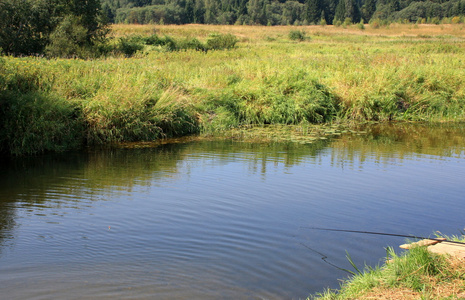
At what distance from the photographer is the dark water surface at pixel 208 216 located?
4.96m

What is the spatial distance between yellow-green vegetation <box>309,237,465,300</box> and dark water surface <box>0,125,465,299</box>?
63 centimetres

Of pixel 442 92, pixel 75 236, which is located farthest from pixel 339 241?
A: pixel 442 92

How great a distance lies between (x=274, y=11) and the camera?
114688mm

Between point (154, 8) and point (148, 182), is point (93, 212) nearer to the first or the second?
point (148, 182)

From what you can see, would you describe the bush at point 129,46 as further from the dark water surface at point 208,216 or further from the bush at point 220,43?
the dark water surface at point 208,216

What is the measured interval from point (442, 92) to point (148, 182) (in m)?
13.7

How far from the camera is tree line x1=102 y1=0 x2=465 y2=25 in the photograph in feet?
306

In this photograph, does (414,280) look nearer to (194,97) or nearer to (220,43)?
(194,97)

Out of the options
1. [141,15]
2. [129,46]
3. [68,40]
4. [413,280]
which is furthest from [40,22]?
[141,15]

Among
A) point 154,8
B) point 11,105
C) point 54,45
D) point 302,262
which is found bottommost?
point 302,262

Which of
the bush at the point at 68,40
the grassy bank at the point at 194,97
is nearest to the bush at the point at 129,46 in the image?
the bush at the point at 68,40

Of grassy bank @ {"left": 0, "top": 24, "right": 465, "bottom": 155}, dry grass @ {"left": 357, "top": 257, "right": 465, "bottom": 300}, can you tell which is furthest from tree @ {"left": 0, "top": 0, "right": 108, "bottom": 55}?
dry grass @ {"left": 357, "top": 257, "right": 465, "bottom": 300}

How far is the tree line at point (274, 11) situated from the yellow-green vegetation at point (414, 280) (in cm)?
8726

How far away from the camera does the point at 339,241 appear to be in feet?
19.6
